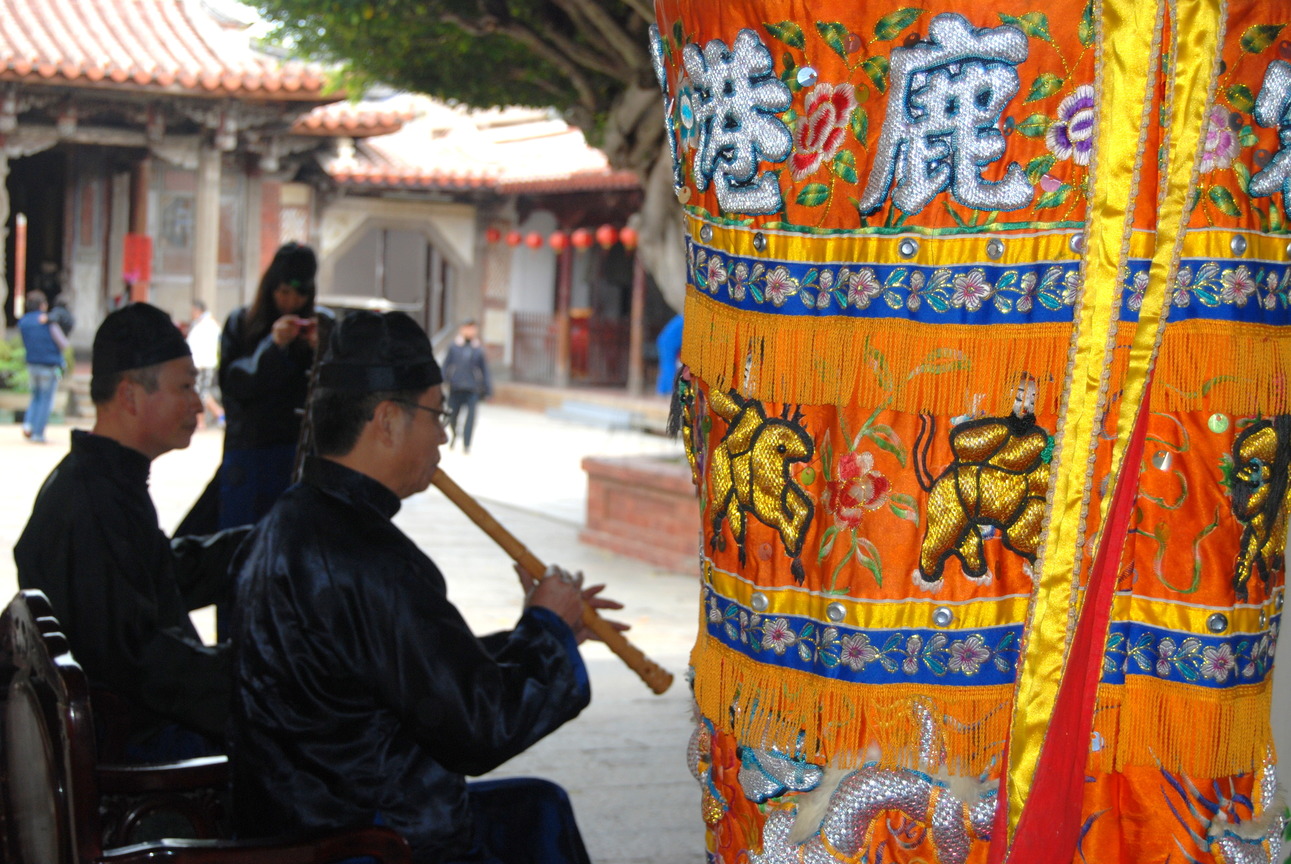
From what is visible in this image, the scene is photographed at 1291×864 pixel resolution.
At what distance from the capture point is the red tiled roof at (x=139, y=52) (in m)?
13.9

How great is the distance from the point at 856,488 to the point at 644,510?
272 inches

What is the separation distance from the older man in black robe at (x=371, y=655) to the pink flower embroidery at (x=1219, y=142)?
4.00 feet

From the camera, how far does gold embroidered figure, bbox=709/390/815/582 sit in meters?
1.74

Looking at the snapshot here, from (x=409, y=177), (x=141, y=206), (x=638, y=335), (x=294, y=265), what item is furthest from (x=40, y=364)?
(x=294, y=265)

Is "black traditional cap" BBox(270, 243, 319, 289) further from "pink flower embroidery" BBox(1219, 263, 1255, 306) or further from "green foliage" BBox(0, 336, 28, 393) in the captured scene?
"green foliage" BBox(0, 336, 28, 393)

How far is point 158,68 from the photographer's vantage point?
1432cm

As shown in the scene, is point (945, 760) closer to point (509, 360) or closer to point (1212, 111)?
point (1212, 111)

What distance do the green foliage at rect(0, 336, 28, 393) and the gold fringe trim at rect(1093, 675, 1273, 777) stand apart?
48.4 ft

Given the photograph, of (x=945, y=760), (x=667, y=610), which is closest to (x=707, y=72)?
(x=945, y=760)

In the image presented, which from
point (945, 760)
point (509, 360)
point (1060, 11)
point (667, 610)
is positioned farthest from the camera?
point (509, 360)

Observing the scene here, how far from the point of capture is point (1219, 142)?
1.65 metres

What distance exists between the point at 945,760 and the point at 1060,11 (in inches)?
36.0

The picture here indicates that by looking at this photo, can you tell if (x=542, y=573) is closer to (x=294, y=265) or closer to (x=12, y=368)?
(x=294, y=265)

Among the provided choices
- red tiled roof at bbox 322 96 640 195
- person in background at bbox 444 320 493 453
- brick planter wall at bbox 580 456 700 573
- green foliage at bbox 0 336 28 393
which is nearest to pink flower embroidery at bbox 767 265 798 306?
brick planter wall at bbox 580 456 700 573
